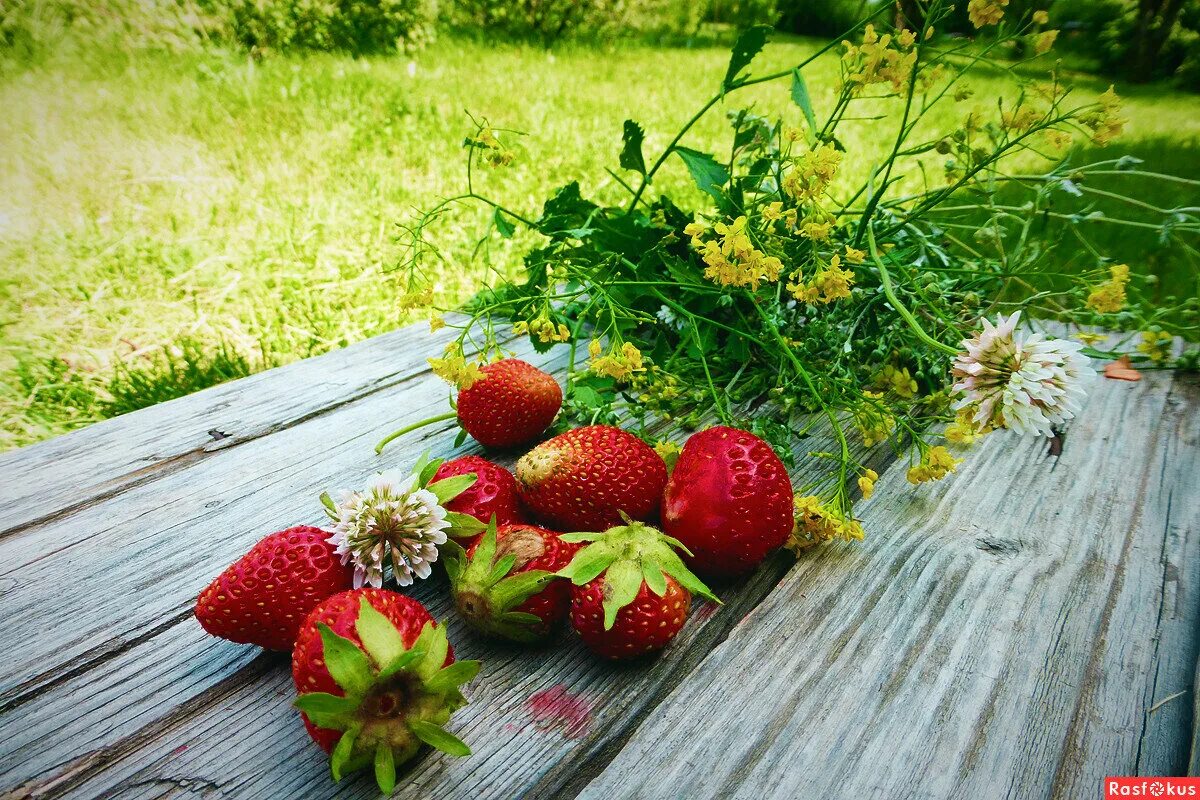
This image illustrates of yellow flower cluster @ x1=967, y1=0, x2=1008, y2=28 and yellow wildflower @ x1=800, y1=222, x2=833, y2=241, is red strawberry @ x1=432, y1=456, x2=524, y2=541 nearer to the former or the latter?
yellow wildflower @ x1=800, y1=222, x2=833, y2=241

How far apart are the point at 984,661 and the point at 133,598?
94 cm

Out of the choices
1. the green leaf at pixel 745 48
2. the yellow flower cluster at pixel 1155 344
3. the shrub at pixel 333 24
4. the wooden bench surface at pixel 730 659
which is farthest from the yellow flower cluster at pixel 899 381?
the shrub at pixel 333 24

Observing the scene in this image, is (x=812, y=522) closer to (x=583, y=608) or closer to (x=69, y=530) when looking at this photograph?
(x=583, y=608)

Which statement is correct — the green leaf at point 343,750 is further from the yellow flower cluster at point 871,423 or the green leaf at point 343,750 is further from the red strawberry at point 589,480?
the yellow flower cluster at point 871,423

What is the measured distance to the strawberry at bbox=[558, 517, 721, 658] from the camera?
2.60ft

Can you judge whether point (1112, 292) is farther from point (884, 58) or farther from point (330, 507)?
point (330, 507)

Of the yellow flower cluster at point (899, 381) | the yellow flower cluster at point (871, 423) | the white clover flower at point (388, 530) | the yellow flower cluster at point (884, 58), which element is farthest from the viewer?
the yellow flower cluster at point (899, 381)

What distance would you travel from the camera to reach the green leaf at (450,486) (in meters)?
0.90

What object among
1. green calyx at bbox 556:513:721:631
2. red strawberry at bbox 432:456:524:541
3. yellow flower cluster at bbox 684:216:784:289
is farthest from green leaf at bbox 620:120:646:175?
green calyx at bbox 556:513:721:631

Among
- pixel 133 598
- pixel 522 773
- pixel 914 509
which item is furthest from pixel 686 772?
pixel 133 598

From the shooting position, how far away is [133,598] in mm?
935

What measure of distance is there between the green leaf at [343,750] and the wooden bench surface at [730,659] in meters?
0.08

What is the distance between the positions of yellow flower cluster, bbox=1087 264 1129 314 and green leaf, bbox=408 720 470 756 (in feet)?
3.04

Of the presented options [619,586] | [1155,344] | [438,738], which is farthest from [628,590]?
[1155,344]
